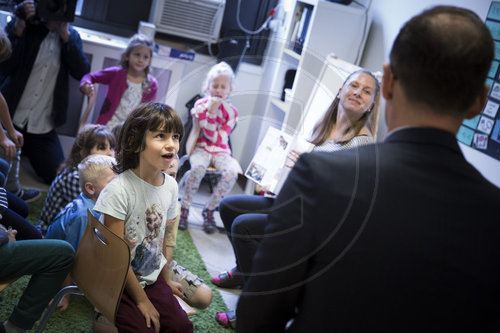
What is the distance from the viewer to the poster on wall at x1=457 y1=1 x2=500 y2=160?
7.39ft

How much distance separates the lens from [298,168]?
0.81m

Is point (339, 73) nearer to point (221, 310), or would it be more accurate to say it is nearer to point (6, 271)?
point (221, 310)

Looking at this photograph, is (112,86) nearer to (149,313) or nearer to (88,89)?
(88,89)

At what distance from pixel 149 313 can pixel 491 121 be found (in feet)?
5.69

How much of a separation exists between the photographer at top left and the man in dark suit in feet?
8.49

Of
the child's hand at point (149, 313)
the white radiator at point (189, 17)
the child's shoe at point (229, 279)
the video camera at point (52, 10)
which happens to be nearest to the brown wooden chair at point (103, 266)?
the child's hand at point (149, 313)

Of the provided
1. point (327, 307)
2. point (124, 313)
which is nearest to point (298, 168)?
point (327, 307)

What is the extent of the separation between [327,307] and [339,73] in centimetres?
215

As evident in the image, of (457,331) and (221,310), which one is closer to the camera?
(457,331)

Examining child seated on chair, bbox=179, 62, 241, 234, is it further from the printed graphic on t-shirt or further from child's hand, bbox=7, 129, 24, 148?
the printed graphic on t-shirt

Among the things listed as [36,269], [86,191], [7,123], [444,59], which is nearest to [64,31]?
[7,123]

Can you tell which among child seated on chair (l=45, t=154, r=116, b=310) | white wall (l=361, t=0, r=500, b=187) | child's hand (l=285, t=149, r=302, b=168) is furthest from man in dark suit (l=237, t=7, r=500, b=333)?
white wall (l=361, t=0, r=500, b=187)

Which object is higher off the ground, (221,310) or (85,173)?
(85,173)

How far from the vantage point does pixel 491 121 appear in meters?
2.28
